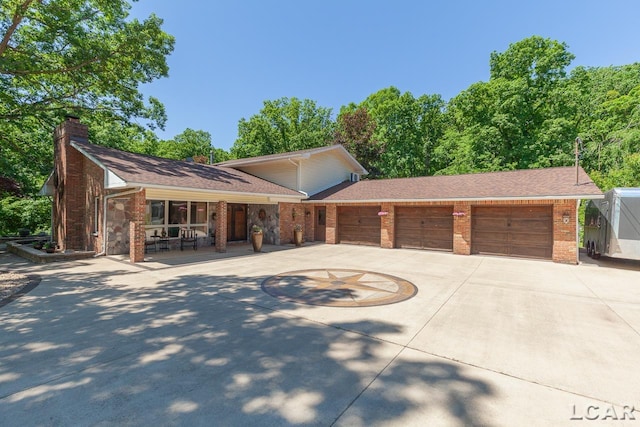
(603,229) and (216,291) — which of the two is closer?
(216,291)

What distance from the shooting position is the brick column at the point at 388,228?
13.9 metres

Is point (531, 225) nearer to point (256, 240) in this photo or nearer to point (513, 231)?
point (513, 231)

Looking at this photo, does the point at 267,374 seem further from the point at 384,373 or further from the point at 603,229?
the point at 603,229

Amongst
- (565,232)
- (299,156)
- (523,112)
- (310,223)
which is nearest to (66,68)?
(299,156)

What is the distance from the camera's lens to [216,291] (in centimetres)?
632

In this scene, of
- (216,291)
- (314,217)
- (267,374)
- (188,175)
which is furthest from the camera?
(314,217)

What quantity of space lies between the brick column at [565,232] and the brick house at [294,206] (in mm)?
28

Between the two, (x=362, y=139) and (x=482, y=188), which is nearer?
(x=482, y=188)

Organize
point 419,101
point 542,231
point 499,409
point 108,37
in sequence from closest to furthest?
point 499,409, point 542,231, point 108,37, point 419,101

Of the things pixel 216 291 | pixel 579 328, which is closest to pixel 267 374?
pixel 216 291

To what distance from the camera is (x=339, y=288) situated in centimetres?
665

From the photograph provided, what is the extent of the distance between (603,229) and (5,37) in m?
23.0

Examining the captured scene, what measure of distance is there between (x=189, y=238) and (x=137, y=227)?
381 cm

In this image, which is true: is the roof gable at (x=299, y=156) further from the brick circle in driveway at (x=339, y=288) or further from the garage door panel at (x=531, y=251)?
the garage door panel at (x=531, y=251)
